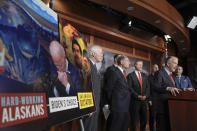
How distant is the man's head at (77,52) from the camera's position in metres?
1.27

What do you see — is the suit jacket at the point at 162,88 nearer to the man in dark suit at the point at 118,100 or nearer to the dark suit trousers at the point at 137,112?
the man in dark suit at the point at 118,100

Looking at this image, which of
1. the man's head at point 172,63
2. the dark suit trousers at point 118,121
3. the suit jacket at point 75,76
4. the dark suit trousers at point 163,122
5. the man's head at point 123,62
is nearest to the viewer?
the suit jacket at point 75,76

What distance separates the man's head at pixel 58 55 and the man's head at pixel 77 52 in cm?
20

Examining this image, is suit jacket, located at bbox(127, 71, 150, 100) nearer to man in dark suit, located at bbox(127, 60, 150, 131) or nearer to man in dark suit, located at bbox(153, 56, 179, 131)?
man in dark suit, located at bbox(127, 60, 150, 131)

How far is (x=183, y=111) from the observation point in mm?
1767

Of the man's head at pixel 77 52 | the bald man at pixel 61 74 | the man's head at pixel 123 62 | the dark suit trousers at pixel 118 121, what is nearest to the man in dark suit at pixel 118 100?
the dark suit trousers at pixel 118 121

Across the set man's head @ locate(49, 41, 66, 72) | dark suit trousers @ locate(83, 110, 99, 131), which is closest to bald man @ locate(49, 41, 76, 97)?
man's head @ locate(49, 41, 66, 72)

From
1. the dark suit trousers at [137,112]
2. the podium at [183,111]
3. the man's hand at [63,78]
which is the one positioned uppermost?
the man's hand at [63,78]

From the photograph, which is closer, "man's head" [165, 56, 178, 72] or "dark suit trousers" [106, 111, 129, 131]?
"man's head" [165, 56, 178, 72]

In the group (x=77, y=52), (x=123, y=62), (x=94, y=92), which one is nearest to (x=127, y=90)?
(x=123, y=62)

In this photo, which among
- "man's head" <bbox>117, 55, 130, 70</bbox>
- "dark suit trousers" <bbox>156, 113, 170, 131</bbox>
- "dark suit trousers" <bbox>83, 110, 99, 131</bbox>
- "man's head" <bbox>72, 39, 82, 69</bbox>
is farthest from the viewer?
"man's head" <bbox>117, 55, 130, 70</bbox>

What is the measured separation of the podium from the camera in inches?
65.9

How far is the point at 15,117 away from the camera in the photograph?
621 millimetres

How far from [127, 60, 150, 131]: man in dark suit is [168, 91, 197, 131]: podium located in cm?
112
